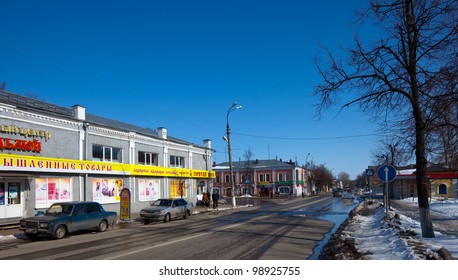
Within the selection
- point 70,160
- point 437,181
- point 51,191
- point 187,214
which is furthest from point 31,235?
point 437,181

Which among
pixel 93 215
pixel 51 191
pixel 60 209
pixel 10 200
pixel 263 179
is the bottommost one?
pixel 263 179

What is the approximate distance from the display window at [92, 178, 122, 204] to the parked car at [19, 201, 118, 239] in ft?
22.9

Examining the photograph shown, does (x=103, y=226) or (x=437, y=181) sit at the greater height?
(x=437, y=181)

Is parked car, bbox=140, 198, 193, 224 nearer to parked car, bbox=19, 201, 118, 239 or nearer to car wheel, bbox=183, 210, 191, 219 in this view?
car wheel, bbox=183, 210, 191, 219

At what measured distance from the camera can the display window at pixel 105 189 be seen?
25.5 meters

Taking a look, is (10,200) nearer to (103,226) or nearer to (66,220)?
(103,226)

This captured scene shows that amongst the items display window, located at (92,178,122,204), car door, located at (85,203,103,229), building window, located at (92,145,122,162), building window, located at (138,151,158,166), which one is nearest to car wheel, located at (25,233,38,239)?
car door, located at (85,203,103,229)

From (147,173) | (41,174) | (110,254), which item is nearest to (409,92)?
(110,254)

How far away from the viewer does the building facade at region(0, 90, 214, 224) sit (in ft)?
64.5

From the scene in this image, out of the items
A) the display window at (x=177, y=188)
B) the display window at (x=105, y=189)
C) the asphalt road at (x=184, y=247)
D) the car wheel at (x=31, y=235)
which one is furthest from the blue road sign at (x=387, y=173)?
the display window at (x=177, y=188)

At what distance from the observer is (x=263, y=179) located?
84312 millimetres

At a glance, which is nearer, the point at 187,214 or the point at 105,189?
the point at 187,214

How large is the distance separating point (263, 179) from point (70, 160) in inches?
2531

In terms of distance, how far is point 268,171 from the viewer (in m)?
84.0
